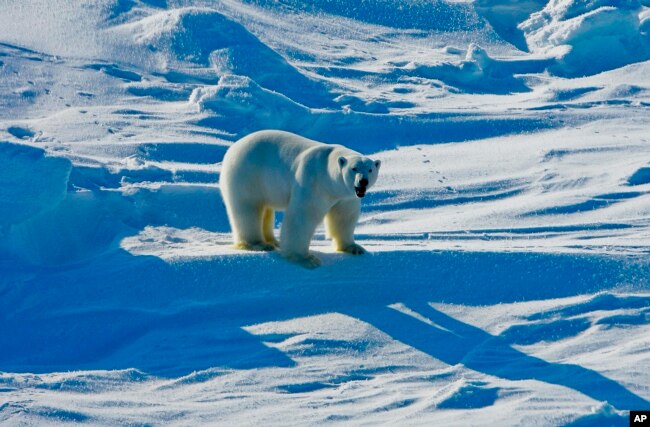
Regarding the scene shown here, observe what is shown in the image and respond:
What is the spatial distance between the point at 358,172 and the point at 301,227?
613 mm

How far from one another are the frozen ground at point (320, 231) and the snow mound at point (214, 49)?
1.3 inches

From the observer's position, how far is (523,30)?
47.1ft

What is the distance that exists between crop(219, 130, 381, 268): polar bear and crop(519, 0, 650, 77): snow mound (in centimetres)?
733

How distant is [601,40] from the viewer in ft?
43.5

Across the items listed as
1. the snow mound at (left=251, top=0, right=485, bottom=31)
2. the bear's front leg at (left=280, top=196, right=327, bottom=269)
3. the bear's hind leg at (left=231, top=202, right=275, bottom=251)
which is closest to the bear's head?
the bear's front leg at (left=280, top=196, right=327, bottom=269)

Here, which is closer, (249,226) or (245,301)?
(245,301)

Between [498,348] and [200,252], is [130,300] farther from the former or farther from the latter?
[498,348]

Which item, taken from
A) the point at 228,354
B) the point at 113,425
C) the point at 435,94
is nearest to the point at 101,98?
the point at 435,94

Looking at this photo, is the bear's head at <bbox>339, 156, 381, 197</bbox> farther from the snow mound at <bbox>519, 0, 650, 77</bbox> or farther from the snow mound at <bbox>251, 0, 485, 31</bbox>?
the snow mound at <bbox>251, 0, 485, 31</bbox>

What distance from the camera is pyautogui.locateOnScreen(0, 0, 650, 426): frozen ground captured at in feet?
16.1

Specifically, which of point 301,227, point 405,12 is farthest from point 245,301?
point 405,12

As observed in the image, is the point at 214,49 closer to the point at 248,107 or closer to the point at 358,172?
the point at 248,107

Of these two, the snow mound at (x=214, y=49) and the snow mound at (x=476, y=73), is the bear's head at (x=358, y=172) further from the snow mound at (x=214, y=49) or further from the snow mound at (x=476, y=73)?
the snow mound at (x=476, y=73)

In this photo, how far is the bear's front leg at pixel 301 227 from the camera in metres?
6.22
